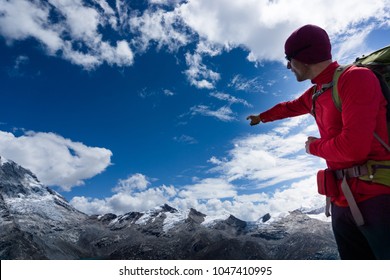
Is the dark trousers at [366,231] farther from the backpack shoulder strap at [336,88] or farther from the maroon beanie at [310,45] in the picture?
the maroon beanie at [310,45]

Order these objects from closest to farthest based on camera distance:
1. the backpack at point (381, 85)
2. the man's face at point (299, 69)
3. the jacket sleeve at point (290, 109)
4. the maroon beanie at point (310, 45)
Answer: the backpack at point (381, 85) < the maroon beanie at point (310, 45) < the man's face at point (299, 69) < the jacket sleeve at point (290, 109)

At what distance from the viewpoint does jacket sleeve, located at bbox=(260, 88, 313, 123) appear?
22.1 ft

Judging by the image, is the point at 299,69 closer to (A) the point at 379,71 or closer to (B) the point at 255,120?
(A) the point at 379,71

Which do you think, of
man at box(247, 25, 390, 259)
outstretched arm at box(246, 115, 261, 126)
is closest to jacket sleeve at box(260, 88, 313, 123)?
outstretched arm at box(246, 115, 261, 126)

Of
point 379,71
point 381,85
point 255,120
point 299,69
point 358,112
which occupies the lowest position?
point 358,112

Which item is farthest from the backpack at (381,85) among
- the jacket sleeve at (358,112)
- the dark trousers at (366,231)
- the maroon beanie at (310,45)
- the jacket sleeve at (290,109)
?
the jacket sleeve at (290,109)

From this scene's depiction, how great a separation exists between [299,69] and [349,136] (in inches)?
58.0

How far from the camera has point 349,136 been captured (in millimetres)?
4625

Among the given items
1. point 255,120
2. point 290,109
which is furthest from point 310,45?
point 255,120

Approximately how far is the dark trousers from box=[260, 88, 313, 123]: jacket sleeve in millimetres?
2064

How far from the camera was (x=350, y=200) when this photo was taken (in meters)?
4.89

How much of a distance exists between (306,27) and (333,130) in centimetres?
158

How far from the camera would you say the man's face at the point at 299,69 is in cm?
561
